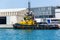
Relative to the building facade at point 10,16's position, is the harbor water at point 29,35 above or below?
below

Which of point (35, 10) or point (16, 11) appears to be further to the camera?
point (35, 10)

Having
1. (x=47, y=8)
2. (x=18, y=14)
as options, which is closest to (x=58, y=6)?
(x=47, y=8)

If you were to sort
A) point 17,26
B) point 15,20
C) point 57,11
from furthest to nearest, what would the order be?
1. point 57,11
2. point 15,20
3. point 17,26

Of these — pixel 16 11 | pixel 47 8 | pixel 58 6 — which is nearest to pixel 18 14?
pixel 16 11

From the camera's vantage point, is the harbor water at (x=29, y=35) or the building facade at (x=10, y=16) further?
the building facade at (x=10, y=16)

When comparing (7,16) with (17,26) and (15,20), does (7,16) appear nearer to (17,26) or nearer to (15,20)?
(15,20)

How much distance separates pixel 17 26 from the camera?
6203 cm

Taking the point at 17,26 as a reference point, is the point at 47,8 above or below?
above

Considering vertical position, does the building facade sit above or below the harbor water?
above

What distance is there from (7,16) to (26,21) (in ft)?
63.1

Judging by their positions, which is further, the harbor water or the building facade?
the building facade

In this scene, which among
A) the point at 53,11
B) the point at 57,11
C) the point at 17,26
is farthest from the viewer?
the point at 53,11

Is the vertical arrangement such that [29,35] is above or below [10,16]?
below

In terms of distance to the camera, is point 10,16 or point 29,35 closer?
point 29,35
